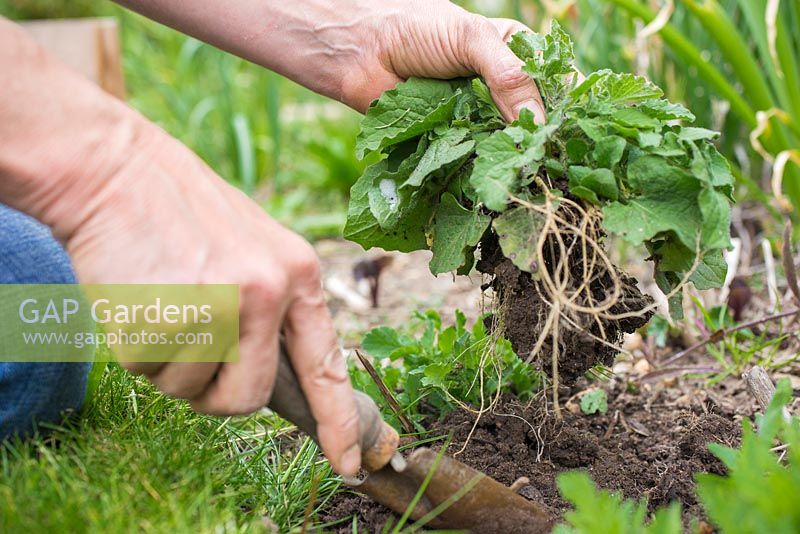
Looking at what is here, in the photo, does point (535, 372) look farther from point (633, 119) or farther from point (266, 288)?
point (266, 288)

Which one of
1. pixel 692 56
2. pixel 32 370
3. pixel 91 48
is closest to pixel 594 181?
pixel 32 370

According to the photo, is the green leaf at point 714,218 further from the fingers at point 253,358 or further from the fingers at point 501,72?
the fingers at point 253,358

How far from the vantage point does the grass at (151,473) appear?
131 centimetres

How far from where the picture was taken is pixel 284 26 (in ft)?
6.75

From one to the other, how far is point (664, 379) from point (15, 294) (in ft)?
5.49

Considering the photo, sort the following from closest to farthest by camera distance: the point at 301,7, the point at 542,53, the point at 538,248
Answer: the point at 538,248
the point at 542,53
the point at 301,7

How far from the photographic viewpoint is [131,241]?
1284 mm

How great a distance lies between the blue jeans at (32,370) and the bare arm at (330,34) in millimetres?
613

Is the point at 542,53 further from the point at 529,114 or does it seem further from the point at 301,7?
the point at 301,7

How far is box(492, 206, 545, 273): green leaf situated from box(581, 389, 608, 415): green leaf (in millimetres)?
668

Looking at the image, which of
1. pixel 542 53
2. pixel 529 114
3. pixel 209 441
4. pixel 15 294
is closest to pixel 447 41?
pixel 542 53

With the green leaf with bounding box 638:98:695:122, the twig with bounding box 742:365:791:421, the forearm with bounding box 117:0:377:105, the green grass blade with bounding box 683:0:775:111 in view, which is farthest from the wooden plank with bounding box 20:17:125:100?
the twig with bounding box 742:365:791:421

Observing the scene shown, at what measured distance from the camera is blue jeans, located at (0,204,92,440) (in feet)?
5.52

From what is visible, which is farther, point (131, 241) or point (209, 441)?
point (209, 441)
